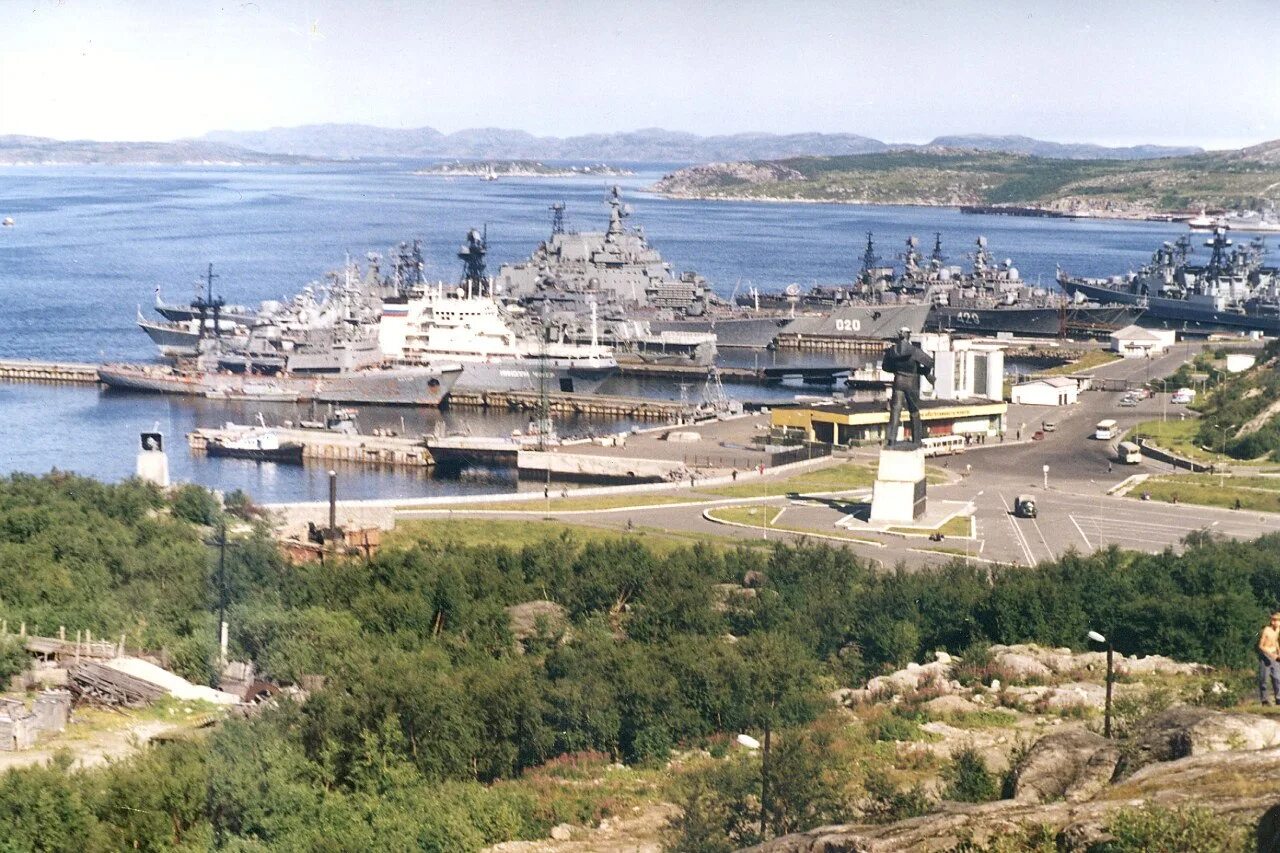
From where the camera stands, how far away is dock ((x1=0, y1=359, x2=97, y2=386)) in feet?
134

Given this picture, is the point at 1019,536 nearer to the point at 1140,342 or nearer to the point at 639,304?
the point at 1140,342

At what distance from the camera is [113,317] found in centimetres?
5256

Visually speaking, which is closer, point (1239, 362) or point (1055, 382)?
point (1055, 382)

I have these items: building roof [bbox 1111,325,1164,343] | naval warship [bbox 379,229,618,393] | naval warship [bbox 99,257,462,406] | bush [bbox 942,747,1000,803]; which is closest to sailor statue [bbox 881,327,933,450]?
bush [bbox 942,747,1000,803]

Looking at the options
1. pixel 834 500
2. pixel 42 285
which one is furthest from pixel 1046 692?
pixel 42 285

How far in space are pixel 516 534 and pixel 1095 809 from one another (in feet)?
44.7

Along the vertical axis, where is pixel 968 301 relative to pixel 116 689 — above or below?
below

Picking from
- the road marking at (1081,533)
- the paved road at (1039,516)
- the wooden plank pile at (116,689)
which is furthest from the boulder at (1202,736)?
Answer: the road marking at (1081,533)

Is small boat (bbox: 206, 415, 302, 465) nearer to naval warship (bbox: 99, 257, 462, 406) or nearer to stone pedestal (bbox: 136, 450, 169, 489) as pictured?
naval warship (bbox: 99, 257, 462, 406)

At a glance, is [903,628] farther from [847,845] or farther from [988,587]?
[847,845]

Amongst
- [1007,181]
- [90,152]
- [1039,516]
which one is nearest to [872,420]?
[1039,516]

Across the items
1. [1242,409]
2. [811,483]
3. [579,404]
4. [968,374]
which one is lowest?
[579,404]

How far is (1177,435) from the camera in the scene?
2855 centimetres

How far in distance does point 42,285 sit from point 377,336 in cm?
2049
